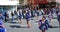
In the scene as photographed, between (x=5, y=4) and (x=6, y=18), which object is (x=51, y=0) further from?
(x=6, y=18)

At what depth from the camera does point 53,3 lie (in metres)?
75.2

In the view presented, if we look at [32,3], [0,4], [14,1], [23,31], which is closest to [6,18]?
[23,31]

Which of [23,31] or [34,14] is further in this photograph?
[34,14]

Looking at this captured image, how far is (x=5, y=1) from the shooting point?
4409cm

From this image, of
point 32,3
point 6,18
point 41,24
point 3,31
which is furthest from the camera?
point 32,3

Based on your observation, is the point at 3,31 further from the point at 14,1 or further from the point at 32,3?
the point at 32,3

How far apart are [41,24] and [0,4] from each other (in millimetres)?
28834

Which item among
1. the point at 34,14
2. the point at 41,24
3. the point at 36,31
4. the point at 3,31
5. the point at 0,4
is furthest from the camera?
the point at 0,4

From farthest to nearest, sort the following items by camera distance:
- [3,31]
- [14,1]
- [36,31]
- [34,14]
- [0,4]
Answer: [14,1]
[0,4]
[34,14]
[36,31]
[3,31]

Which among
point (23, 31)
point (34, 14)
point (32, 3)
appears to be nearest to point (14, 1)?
point (34, 14)

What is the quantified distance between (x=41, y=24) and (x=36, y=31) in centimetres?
307

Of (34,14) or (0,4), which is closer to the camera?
(34,14)

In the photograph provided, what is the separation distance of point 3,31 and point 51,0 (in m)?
65.4

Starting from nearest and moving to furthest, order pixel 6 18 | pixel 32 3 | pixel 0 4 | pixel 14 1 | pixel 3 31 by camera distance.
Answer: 1. pixel 3 31
2. pixel 6 18
3. pixel 0 4
4. pixel 14 1
5. pixel 32 3
